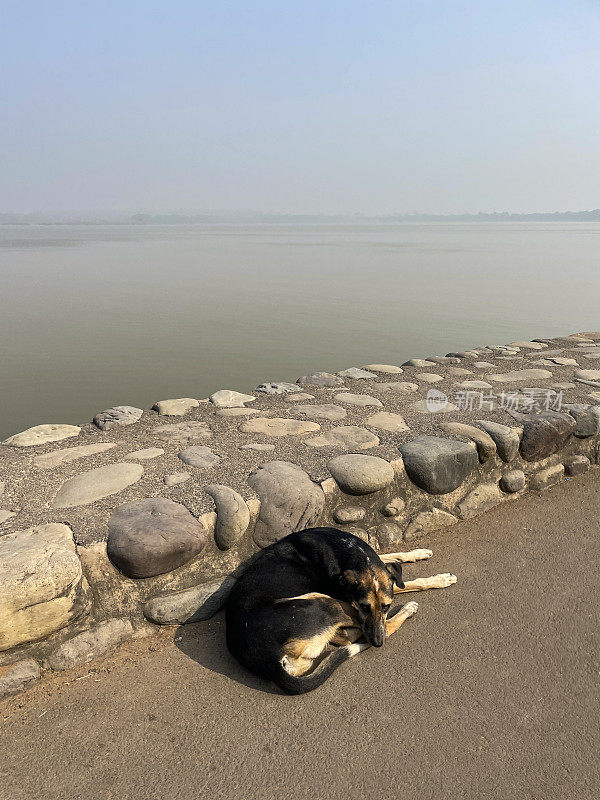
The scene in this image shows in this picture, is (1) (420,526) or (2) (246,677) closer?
(2) (246,677)

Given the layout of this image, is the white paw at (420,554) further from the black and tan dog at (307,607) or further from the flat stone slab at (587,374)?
the flat stone slab at (587,374)

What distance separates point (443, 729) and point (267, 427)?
8.98ft

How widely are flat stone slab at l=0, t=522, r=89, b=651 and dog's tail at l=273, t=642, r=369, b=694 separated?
1076 millimetres

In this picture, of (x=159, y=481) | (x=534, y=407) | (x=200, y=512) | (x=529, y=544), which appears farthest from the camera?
(x=534, y=407)

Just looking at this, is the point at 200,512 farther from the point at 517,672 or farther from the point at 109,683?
the point at 517,672

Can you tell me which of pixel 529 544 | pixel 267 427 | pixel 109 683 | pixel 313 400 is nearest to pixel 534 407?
pixel 529 544

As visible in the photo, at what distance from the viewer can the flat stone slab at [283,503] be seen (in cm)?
351

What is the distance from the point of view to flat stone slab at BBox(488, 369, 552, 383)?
652 cm

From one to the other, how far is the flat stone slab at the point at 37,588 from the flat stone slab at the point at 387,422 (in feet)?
8.88

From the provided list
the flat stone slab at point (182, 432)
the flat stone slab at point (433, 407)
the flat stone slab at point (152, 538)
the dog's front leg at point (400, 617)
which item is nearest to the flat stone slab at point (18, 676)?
the flat stone slab at point (152, 538)

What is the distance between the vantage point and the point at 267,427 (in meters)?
4.84

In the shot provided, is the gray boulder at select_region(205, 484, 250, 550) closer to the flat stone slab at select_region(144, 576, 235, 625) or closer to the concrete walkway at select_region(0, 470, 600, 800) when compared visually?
the flat stone slab at select_region(144, 576, 235, 625)

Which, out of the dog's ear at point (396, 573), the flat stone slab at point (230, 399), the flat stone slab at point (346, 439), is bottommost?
the dog's ear at point (396, 573)

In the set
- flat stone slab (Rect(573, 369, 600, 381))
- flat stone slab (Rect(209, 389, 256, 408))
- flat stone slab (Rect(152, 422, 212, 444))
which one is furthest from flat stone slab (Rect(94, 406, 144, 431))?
flat stone slab (Rect(573, 369, 600, 381))
